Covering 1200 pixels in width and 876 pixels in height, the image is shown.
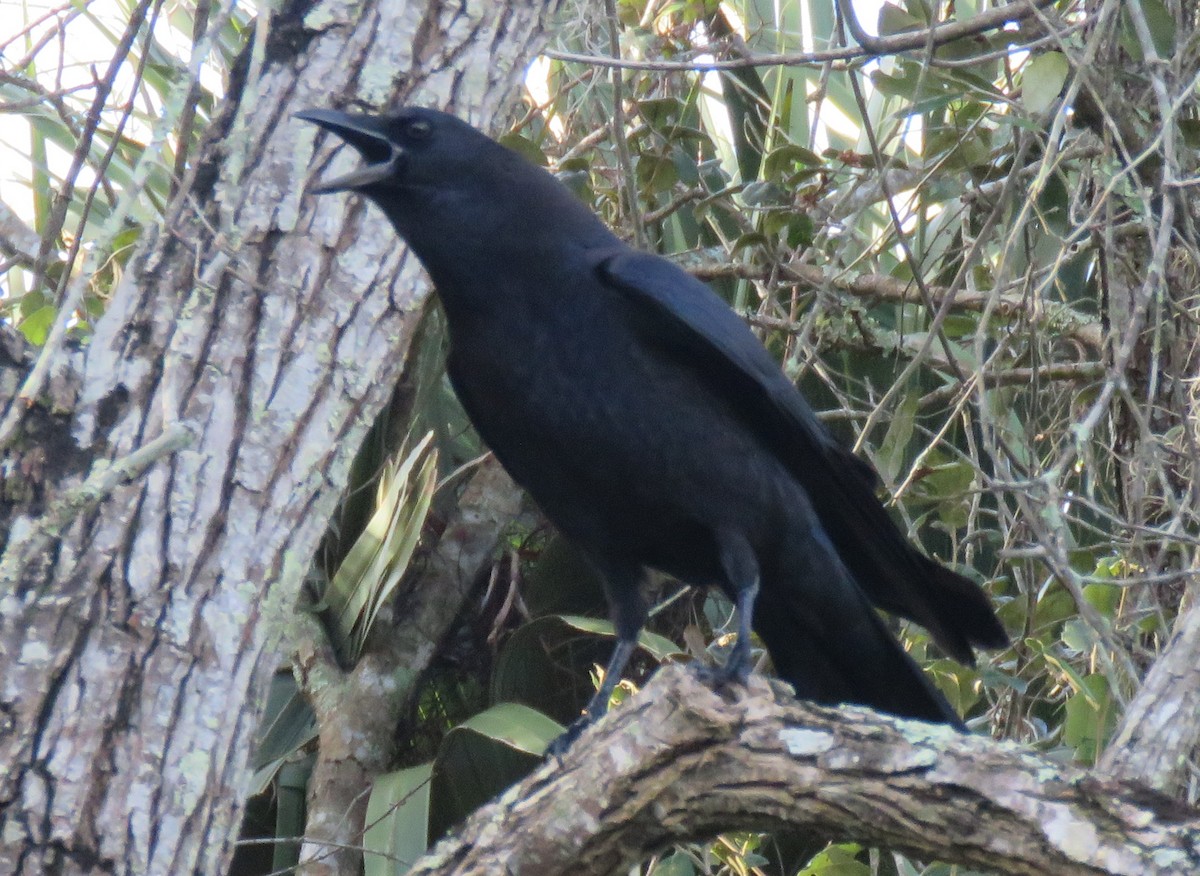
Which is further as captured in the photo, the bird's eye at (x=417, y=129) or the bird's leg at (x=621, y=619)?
the bird's leg at (x=621, y=619)

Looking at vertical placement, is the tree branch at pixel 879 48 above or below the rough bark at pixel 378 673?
above

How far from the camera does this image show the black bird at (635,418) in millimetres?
2791

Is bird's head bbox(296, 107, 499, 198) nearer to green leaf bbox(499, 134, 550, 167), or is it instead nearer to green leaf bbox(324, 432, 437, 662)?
green leaf bbox(499, 134, 550, 167)

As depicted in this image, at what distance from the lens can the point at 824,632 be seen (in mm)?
3225

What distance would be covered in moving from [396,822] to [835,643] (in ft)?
4.37

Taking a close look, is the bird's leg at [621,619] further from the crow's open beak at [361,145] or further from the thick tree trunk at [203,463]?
the crow's open beak at [361,145]

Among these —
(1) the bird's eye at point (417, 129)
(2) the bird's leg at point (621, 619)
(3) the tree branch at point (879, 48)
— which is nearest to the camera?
(1) the bird's eye at point (417, 129)

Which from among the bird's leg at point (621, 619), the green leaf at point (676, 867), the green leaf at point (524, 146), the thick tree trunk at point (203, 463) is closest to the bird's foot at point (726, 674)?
the bird's leg at point (621, 619)

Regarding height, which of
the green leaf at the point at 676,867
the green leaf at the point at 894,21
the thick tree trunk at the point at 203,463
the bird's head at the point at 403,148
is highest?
the green leaf at the point at 894,21

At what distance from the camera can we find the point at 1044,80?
294 centimetres

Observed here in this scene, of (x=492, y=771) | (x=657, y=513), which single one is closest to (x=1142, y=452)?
(x=657, y=513)

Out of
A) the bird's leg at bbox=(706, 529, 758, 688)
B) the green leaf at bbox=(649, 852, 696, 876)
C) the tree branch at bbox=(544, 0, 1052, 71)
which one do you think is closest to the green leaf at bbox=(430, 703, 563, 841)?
the green leaf at bbox=(649, 852, 696, 876)

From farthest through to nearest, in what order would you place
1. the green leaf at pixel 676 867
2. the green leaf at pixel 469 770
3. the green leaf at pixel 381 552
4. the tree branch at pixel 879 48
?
the green leaf at pixel 469 770
the green leaf at pixel 381 552
the green leaf at pixel 676 867
the tree branch at pixel 879 48

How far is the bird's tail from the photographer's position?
10.2 feet
